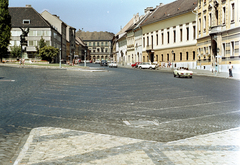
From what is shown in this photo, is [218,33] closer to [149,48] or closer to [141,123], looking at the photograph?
[141,123]

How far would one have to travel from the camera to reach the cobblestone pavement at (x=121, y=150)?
578cm

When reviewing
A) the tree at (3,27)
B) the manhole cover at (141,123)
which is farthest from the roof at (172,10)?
the manhole cover at (141,123)

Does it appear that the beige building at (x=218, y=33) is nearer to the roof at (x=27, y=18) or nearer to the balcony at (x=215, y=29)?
the balcony at (x=215, y=29)

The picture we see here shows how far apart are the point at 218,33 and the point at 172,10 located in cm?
3051

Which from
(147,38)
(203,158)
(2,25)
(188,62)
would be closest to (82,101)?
(203,158)

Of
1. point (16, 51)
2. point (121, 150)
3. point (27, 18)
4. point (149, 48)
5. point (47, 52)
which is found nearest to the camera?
point (121, 150)

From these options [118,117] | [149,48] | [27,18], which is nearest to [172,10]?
[149,48]

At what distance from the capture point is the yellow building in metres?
64.2

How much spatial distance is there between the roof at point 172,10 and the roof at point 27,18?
27.8 meters

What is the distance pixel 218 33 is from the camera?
45750 mm

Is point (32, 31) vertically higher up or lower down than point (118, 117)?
higher up

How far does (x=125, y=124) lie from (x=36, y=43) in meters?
80.9

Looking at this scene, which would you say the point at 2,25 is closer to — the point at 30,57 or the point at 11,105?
the point at 30,57

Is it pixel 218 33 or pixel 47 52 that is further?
pixel 47 52
